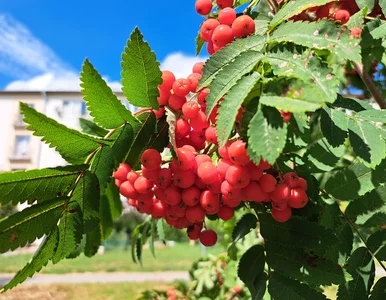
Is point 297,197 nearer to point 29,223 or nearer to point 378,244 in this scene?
point 378,244

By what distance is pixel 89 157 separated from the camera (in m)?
0.85

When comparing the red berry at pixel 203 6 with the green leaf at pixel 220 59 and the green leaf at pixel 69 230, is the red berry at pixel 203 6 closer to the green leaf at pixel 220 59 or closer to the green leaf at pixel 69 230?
the green leaf at pixel 220 59

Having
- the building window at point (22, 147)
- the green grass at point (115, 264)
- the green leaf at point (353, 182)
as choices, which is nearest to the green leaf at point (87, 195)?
the green leaf at point (353, 182)

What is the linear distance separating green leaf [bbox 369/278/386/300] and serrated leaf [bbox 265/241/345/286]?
0.35 ft

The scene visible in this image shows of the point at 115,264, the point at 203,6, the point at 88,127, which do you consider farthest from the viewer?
the point at 115,264

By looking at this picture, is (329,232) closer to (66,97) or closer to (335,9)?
(335,9)

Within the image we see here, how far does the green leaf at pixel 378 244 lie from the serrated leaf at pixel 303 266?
146 millimetres

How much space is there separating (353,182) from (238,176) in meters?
0.44

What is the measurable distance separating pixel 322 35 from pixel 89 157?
531 millimetres

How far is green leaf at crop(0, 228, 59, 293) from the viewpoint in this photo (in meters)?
0.75

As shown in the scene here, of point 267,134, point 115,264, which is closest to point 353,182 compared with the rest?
point 267,134

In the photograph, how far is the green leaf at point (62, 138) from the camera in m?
0.74

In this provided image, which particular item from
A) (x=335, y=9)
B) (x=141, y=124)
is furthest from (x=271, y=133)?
(x=335, y=9)

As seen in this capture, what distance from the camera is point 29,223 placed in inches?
29.7
